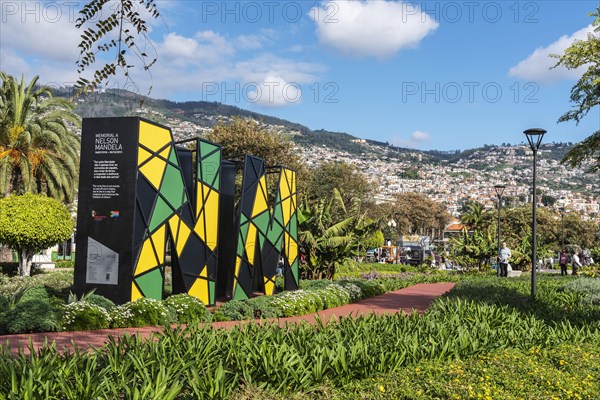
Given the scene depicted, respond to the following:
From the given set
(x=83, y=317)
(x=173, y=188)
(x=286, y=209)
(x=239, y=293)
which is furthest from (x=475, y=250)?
(x=83, y=317)

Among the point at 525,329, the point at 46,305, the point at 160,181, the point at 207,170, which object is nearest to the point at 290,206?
the point at 207,170

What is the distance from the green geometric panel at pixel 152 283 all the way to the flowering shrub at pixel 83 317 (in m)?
1.59

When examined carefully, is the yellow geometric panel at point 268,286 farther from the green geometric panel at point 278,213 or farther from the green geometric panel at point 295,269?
the green geometric panel at point 278,213

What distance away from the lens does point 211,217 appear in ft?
49.9

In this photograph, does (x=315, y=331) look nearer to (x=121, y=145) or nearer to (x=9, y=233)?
(x=121, y=145)

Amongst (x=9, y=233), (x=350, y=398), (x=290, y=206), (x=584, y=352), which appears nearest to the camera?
(x=350, y=398)

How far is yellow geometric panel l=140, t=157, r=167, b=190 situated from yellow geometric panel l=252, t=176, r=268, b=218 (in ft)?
13.2

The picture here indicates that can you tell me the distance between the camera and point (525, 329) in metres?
9.39

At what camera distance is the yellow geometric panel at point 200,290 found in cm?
1432

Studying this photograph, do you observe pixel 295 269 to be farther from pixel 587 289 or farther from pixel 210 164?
pixel 587 289

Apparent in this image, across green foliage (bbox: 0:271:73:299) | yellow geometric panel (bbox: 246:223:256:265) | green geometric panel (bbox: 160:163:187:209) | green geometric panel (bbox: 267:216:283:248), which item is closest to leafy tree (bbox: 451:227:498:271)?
green geometric panel (bbox: 267:216:283:248)

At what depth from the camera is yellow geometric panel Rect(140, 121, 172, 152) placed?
12.9 m

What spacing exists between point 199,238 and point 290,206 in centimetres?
542

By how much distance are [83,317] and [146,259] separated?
A: 7.51 feet
